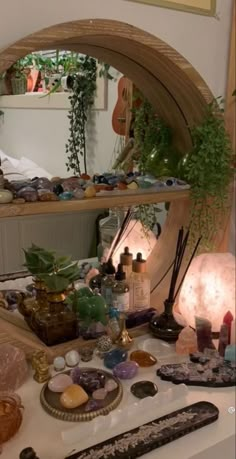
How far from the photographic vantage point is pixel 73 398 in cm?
81

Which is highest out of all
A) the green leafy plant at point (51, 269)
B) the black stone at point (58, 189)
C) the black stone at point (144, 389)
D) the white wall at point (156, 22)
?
the white wall at point (156, 22)

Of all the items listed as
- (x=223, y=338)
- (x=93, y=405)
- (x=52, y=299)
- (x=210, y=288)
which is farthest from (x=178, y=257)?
(x=93, y=405)

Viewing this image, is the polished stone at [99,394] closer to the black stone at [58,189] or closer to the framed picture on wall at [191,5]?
the black stone at [58,189]

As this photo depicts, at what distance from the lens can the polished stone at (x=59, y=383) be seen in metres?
0.85

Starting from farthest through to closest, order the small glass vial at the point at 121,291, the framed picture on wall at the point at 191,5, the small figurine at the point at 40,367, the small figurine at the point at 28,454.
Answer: the small glass vial at the point at 121,291 → the framed picture on wall at the point at 191,5 → the small figurine at the point at 40,367 → the small figurine at the point at 28,454

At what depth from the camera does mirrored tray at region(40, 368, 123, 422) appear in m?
0.79

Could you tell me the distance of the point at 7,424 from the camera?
72cm

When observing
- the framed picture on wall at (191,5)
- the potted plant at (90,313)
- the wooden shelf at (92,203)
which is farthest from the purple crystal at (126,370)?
the framed picture on wall at (191,5)

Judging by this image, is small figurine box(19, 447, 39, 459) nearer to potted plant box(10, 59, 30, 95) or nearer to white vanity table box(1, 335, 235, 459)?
white vanity table box(1, 335, 235, 459)

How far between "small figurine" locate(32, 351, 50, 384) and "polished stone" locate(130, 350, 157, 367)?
19cm

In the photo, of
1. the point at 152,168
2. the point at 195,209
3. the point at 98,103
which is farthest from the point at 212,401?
the point at 98,103

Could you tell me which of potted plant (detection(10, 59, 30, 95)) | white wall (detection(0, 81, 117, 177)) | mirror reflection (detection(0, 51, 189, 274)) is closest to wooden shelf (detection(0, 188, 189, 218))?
mirror reflection (detection(0, 51, 189, 274))

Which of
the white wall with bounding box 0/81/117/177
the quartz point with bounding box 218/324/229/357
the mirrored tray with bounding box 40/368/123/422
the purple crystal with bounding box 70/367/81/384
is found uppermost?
the white wall with bounding box 0/81/117/177

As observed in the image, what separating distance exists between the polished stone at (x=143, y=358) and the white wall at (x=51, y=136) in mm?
436
